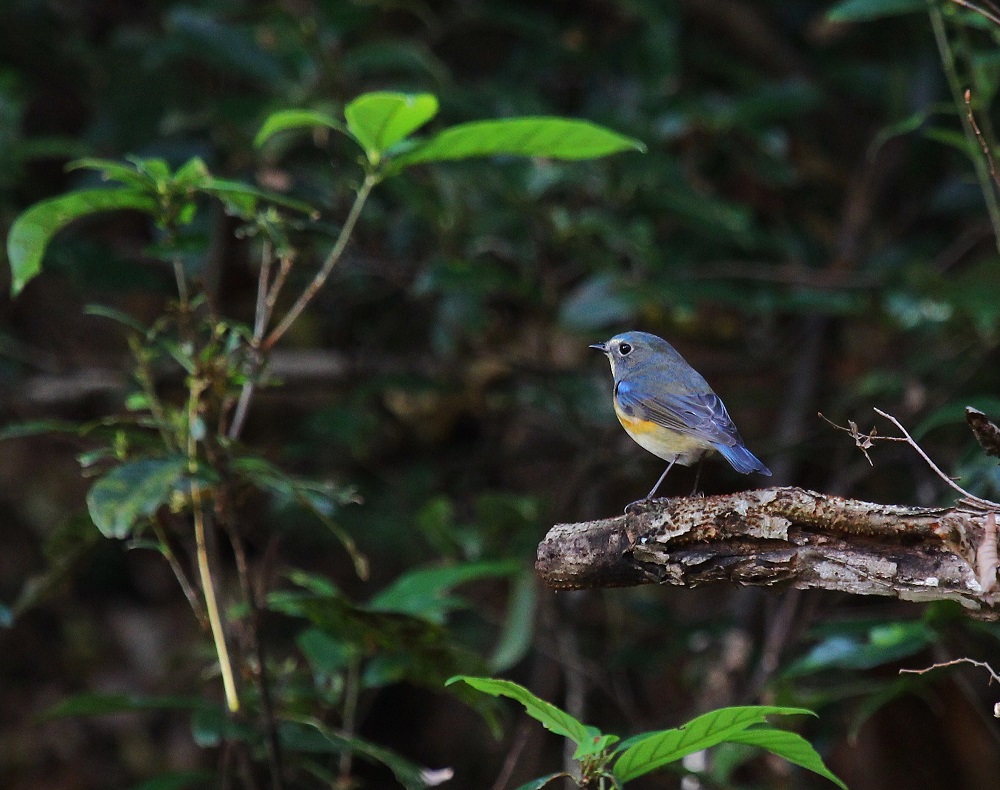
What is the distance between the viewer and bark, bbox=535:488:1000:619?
5.80 feet

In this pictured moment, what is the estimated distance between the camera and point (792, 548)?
6.26 ft

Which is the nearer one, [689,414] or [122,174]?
[122,174]

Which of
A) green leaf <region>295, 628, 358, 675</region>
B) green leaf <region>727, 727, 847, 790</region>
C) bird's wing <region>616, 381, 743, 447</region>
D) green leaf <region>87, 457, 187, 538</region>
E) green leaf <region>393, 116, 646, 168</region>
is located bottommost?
green leaf <region>295, 628, 358, 675</region>

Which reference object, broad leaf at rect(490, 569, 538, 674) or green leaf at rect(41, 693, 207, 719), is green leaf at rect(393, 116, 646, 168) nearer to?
green leaf at rect(41, 693, 207, 719)

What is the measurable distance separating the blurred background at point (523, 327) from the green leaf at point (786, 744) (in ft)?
4.22

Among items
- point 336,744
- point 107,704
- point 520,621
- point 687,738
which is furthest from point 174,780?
point 687,738

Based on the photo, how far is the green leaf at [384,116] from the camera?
7.54ft

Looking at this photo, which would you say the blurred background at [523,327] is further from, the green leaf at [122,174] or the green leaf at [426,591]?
the green leaf at [122,174]

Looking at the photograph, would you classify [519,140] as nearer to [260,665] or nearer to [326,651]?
[260,665]

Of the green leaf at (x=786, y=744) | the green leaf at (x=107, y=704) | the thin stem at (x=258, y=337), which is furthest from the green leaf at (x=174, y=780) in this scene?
the green leaf at (x=786, y=744)

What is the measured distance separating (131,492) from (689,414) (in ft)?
4.63

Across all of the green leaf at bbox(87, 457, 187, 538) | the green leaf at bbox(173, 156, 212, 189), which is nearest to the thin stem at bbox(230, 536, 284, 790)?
the green leaf at bbox(87, 457, 187, 538)

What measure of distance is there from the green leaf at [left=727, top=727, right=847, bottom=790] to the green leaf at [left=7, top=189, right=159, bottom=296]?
1651mm

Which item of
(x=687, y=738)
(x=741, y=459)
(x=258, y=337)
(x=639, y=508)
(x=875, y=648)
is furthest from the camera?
(x=875, y=648)
